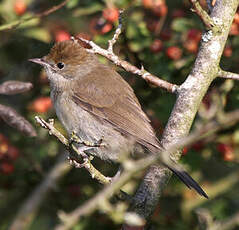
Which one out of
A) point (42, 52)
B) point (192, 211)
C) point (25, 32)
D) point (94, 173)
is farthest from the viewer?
point (42, 52)

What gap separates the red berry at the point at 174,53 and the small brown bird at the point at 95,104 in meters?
0.42

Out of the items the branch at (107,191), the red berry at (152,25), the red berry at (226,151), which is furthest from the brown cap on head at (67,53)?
the branch at (107,191)

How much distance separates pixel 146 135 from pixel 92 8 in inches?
46.5

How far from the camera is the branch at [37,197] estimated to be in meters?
4.10

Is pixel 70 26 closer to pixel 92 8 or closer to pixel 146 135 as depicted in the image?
pixel 92 8

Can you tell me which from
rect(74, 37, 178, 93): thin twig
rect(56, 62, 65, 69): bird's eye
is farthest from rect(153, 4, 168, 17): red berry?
rect(74, 37, 178, 93): thin twig

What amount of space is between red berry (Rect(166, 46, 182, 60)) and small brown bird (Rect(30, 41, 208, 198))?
1.39ft

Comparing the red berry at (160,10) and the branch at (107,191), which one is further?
the red berry at (160,10)

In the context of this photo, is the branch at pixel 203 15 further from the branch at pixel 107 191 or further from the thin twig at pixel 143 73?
the branch at pixel 107 191

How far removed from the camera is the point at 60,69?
472cm

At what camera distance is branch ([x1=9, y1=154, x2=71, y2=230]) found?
4097 millimetres

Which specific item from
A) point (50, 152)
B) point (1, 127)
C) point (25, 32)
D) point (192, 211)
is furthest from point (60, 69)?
point (192, 211)

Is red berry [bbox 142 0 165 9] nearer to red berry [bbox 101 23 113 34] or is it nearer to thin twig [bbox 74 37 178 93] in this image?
red berry [bbox 101 23 113 34]

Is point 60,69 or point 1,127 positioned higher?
point 60,69
